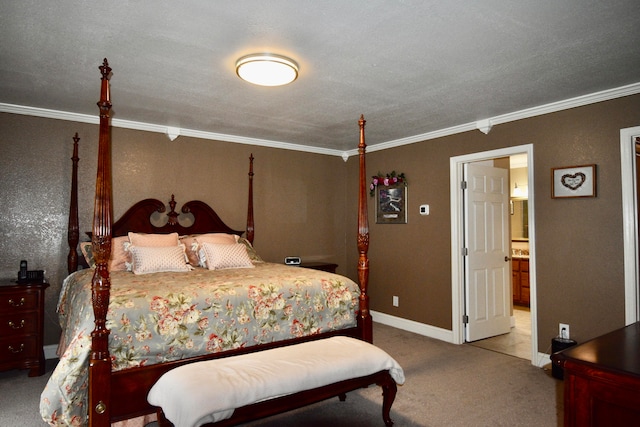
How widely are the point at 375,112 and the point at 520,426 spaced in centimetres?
284

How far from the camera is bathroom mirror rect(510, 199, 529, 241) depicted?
22.9 ft

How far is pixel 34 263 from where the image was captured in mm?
3736

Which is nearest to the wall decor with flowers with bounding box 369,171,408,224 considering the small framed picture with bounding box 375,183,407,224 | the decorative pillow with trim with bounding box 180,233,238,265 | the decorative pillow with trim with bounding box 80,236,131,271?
the small framed picture with bounding box 375,183,407,224

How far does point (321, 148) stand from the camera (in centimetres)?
565

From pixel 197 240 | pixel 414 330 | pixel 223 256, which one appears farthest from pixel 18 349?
pixel 414 330

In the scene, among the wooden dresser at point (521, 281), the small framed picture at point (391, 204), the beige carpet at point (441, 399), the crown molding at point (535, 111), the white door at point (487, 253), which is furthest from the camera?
the wooden dresser at point (521, 281)

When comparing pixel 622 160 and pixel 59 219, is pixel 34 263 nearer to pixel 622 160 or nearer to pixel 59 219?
pixel 59 219

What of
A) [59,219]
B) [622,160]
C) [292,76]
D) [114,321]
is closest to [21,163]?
[59,219]

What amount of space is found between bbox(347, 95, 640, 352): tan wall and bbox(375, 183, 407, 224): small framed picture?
0.29m

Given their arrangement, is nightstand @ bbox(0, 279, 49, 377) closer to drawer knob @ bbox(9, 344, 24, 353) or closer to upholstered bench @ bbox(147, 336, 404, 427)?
drawer knob @ bbox(9, 344, 24, 353)

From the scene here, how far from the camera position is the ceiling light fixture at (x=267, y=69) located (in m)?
2.54

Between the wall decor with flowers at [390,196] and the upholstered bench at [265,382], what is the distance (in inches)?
111

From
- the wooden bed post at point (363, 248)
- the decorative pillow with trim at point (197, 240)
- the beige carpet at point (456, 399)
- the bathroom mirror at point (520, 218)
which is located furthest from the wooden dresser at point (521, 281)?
the decorative pillow with trim at point (197, 240)

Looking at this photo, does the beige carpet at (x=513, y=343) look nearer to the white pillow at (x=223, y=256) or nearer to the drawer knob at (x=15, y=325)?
the white pillow at (x=223, y=256)
